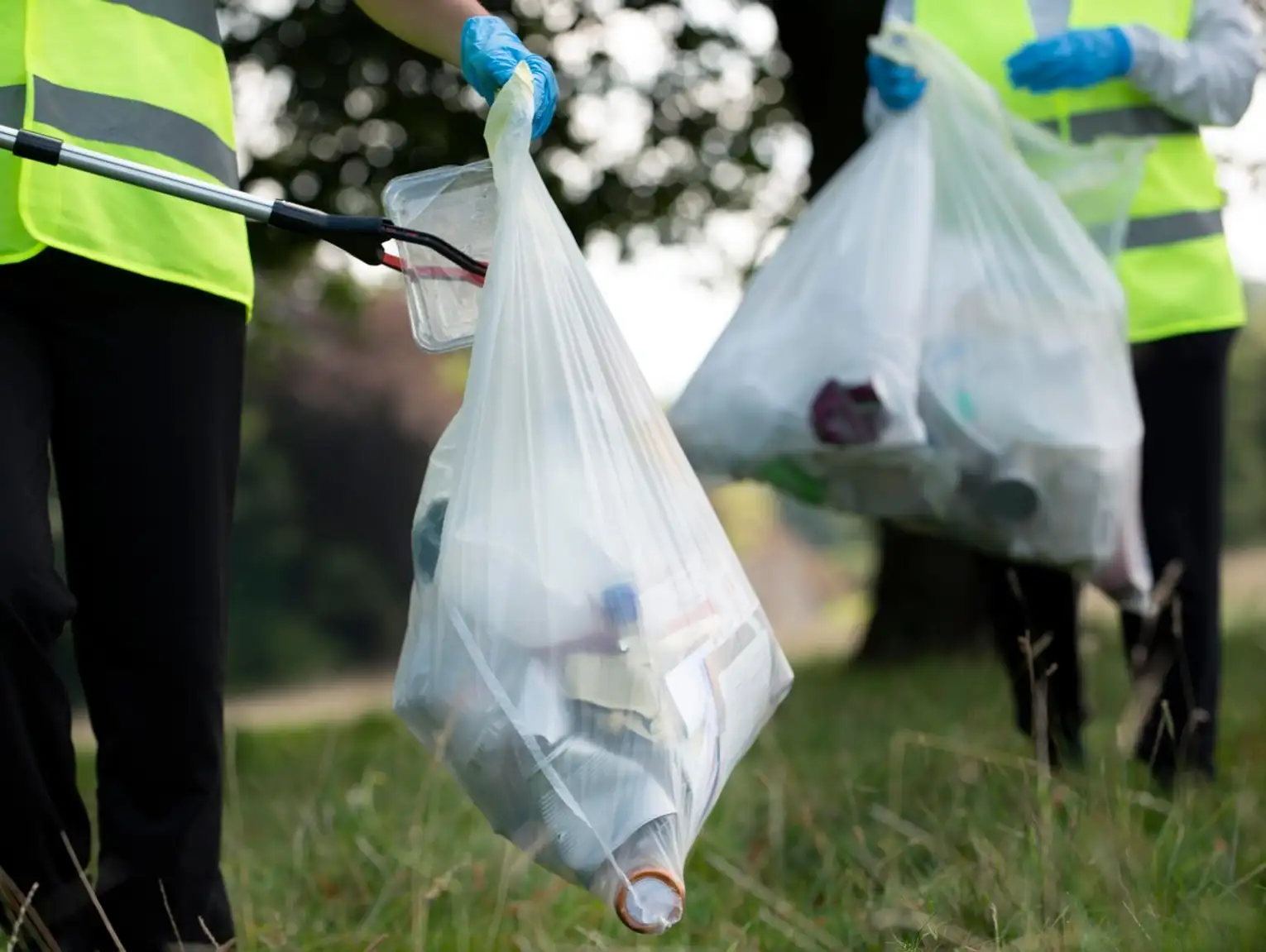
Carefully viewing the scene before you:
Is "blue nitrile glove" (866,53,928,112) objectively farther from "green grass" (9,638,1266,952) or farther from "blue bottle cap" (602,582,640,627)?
"blue bottle cap" (602,582,640,627)

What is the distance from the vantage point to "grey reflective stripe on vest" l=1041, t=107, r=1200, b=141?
244 cm

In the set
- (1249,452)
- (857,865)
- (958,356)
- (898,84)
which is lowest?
(1249,452)

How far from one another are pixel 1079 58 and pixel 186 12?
51.7 inches

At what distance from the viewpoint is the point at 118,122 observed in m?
1.58

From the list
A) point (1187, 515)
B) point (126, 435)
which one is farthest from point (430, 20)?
point (1187, 515)

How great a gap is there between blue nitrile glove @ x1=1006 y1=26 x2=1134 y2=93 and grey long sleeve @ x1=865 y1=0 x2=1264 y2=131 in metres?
0.02

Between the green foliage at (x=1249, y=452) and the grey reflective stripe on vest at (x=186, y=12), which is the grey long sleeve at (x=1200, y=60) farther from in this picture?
the green foliage at (x=1249, y=452)

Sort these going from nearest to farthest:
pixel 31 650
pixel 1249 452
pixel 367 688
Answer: pixel 31 650, pixel 367 688, pixel 1249 452

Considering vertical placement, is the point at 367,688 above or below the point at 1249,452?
below

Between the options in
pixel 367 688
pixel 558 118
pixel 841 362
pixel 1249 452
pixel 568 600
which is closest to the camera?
pixel 568 600

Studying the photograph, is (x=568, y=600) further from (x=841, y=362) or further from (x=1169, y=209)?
(x=1169, y=209)

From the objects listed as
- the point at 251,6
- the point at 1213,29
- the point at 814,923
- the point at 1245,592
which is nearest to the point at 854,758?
the point at 814,923

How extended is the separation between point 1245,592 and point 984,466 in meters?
5.80

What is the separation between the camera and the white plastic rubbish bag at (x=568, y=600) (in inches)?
53.8
